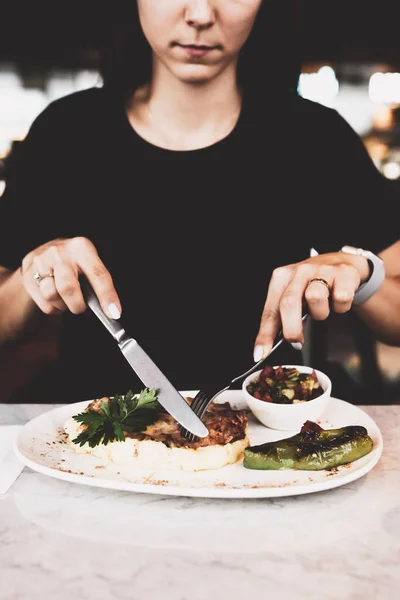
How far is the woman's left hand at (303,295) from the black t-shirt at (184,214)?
0.66m

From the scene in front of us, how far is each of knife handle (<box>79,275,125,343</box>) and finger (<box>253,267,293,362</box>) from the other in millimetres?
289

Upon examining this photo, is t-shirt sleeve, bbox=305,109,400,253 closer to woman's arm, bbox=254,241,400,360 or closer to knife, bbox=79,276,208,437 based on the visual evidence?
woman's arm, bbox=254,241,400,360

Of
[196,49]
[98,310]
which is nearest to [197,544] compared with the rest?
[98,310]

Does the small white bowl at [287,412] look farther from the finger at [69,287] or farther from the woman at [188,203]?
the woman at [188,203]

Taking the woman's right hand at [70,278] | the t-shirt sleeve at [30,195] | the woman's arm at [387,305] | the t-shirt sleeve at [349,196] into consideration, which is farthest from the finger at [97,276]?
the t-shirt sleeve at [349,196]

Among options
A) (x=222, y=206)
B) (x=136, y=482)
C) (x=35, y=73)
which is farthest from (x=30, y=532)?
(x=35, y=73)

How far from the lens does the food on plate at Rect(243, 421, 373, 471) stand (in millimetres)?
1214

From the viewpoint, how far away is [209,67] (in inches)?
72.7

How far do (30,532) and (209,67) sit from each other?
1362 mm

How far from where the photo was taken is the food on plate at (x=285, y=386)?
4.78 ft

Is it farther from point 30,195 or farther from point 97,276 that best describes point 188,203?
point 97,276

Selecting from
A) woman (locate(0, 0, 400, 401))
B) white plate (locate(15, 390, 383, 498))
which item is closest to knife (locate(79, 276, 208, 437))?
white plate (locate(15, 390, 383, 498))

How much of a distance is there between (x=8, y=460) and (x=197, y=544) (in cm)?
51

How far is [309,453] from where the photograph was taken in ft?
4.01
